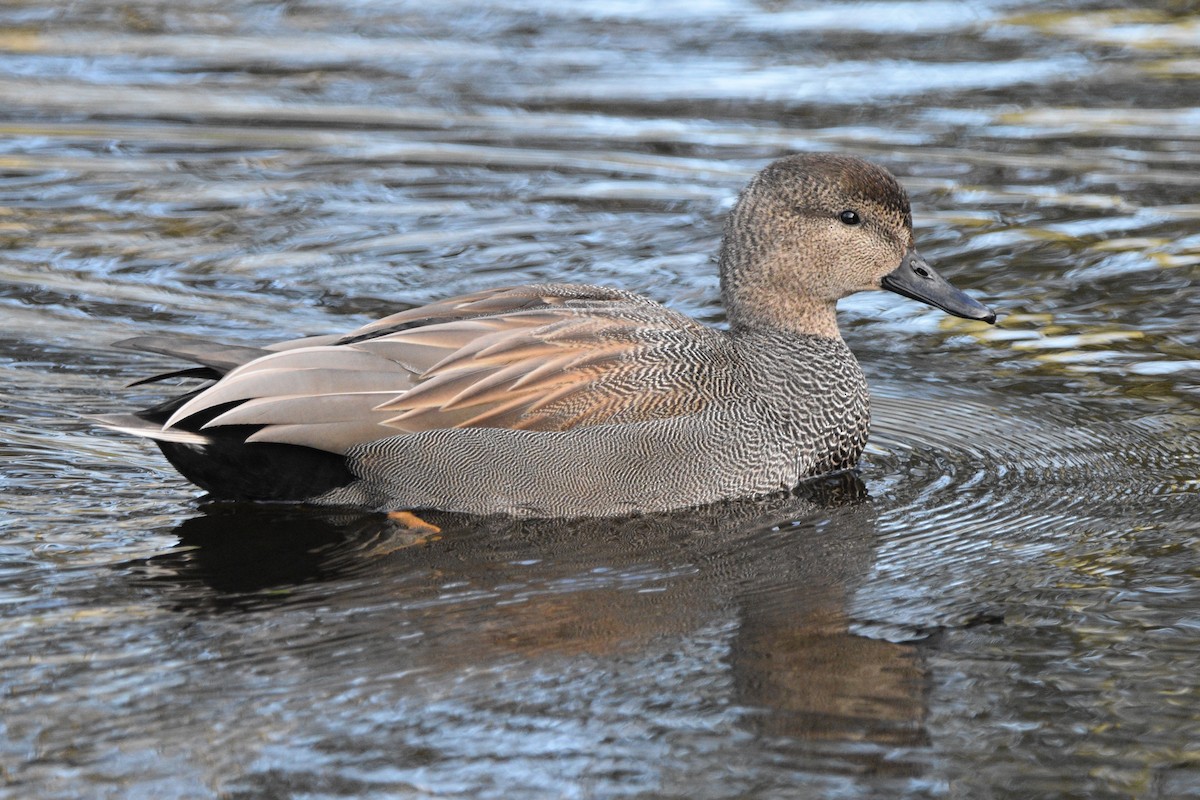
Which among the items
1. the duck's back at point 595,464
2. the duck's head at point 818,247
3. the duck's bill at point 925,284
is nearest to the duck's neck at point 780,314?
the duck's head at point 818,247

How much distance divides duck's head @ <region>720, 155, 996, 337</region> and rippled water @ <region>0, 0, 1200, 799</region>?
63 centimetres

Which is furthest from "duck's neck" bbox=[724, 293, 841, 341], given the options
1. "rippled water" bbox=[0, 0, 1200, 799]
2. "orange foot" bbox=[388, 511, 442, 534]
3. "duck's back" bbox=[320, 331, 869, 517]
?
"orange foot" bbox=[388, 511, 442, 534]

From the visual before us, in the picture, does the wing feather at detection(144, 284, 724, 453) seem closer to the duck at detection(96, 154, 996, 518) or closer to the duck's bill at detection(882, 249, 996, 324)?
the duck at detection(96, 154, 996, 518)

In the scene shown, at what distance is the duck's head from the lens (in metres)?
6.66

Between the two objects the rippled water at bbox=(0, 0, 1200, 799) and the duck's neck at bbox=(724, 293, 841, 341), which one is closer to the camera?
the rippled water at bbox=(0, 0, 1200, 799)

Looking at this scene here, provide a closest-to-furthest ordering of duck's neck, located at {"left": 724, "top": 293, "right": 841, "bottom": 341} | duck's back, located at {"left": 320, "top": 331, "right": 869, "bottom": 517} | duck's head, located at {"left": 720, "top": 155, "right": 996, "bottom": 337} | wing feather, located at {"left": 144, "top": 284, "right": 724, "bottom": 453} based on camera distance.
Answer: wing feather, located at {"left": 144, "top": 284, "right": 724, "bottom": 453}
duck's back, located at {"left": 320, "top": 331, "right": 869, "bottom": 517}
duck's head, located at {"left": 720, "top": 155, "right": 996, "bottom": 337}
duck's neck, located at {"left": 724, "top": 293, "right": 841, "bottom": 341}

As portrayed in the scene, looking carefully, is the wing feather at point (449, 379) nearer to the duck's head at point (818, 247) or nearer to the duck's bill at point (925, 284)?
the duck's head at point (818, 247)

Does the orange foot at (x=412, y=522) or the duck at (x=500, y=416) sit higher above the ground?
the duck at (x=500, y=416)

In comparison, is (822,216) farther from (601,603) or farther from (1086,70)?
(1086,70)

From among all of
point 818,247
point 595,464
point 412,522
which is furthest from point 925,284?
point 412,522

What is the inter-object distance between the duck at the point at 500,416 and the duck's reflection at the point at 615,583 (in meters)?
0.11

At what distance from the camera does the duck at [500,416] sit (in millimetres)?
5934

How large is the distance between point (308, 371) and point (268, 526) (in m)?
0.56

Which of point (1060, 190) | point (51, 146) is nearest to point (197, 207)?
point (51, 146)
